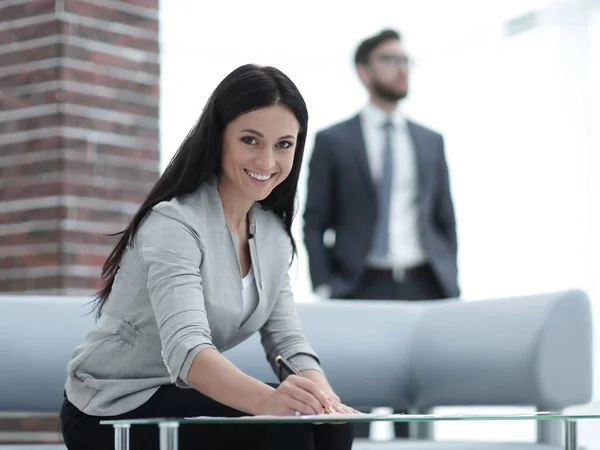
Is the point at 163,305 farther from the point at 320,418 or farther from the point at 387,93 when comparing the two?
the point at 387,93

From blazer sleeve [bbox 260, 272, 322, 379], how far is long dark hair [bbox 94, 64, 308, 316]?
0.36 m

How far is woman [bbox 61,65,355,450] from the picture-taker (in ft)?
6.78

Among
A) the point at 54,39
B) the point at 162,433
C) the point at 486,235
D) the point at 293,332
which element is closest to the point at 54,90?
the point at 54,39

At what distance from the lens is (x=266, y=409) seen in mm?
1895

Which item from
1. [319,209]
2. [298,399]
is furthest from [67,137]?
[298,399]

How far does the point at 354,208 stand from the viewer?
12.9 ft

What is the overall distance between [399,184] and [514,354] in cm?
119

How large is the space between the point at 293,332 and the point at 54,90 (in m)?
1.60

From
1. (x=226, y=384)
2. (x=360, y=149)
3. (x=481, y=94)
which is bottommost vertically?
(x=226, y=384)

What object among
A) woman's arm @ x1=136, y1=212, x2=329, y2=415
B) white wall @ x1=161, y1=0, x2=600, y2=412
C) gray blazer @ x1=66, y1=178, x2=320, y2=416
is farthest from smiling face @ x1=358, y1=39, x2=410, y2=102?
white wall @ x1=161, y1=0, x2=600, y2=412

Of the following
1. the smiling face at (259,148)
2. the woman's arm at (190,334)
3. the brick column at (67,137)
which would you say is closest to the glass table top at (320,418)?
the woman's arm at (190,334)

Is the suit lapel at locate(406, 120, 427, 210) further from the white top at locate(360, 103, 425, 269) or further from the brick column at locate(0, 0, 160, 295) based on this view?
the brick column at locate(0, 0, 160, 295)

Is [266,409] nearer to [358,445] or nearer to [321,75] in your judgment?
[358,445]

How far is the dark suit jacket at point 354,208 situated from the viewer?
12.7ft
